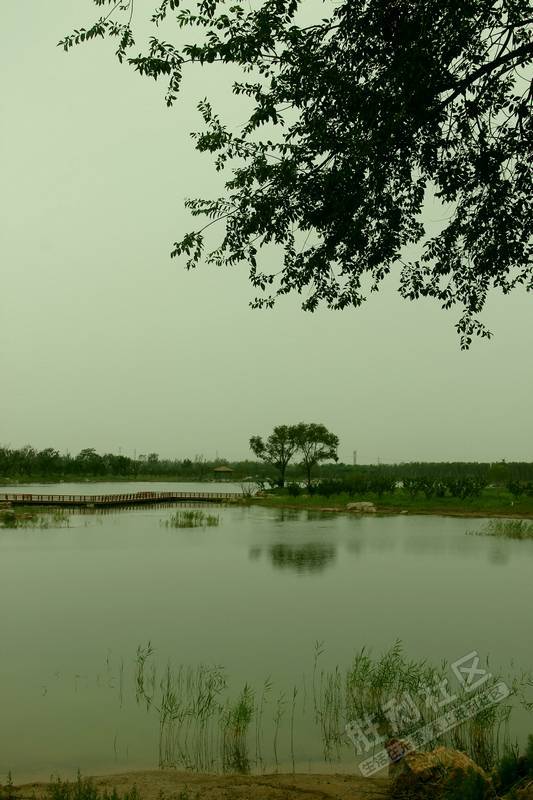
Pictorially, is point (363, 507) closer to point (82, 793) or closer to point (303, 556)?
point (303, 556)

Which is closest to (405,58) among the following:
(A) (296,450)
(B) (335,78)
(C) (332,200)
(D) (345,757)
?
(B) (335,78)

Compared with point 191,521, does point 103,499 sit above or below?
above

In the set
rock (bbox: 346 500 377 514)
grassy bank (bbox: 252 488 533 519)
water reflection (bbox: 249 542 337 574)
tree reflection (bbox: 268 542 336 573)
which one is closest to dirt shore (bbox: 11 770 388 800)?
water reflection (bbox: 249 542 337 574)

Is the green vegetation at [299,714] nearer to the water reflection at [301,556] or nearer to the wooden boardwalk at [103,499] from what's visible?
the water reflection at [301,556]

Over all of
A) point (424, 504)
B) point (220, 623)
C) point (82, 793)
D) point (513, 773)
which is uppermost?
point (513, 773)

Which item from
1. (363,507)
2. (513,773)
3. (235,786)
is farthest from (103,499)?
(513,773)

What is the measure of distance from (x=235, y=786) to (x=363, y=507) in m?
51.7

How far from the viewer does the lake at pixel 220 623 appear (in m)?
9.95

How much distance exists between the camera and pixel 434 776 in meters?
6.75

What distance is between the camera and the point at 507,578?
24.4 metres

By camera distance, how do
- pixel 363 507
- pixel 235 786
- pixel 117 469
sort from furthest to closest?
1. pixel 117 469
2. pixel 363 507
3. pixel 235 786

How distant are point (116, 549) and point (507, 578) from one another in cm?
1762

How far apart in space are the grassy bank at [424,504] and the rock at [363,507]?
66cm

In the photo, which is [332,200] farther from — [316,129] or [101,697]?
[101,697]
